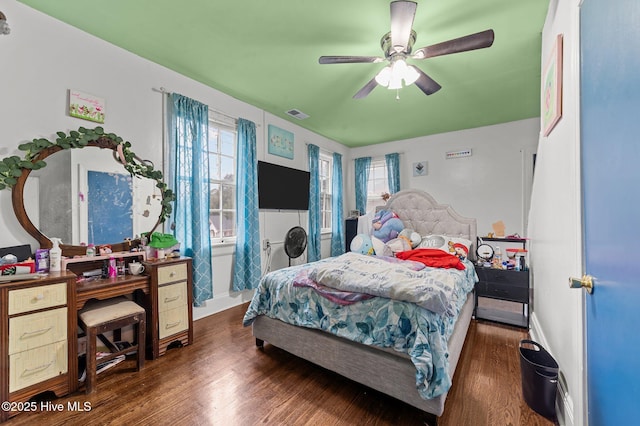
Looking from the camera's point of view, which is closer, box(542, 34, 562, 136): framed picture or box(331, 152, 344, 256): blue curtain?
box(542, 34, 562, 136): framed picture

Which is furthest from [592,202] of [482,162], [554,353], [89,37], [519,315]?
[482,162]

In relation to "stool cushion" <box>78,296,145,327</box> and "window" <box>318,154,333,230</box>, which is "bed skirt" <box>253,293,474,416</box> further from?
"window" <box>318,154,333,230</box>

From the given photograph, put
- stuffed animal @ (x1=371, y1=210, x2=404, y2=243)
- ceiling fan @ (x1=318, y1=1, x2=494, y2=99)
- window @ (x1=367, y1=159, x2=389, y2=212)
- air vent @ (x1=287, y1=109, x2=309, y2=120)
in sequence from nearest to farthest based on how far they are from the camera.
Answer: ceiling fan @ (x1=318, y1=1, x2=494, y2=99) < stuffed animal @ (x1=371, y1=210, x2=404, y2=243) < air vent @ (x1=287, y1=109, x2=309, y2=120) < window @ (x1=367, y1=159, x2=389, y2=212)

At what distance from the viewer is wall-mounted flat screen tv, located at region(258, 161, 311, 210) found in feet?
12.1

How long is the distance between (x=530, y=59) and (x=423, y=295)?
259cm

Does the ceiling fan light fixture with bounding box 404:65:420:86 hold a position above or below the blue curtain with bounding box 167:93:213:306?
above

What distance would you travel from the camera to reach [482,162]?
4277mm

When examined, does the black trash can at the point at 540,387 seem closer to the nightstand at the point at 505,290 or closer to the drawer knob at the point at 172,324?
the nightstand at the point at 505,290

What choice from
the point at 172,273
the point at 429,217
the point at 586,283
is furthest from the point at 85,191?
the point at 429,217

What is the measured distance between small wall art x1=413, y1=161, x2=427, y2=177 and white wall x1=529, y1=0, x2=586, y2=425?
8.77ft

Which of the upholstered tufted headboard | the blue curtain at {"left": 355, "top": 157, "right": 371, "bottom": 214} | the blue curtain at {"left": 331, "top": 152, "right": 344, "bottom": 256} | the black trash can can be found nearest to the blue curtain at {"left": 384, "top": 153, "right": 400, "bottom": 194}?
the blue curtain at {"left": 355, "top": 157, "right": 371, "bottom": 214}

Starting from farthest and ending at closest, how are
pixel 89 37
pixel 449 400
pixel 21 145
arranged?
pixel 89 37 < pixel 21 145 < pixel 449 400

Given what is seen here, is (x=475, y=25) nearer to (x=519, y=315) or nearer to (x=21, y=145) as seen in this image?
(x=519, y=315)

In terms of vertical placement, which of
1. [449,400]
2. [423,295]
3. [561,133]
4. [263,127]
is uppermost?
[263,127]
